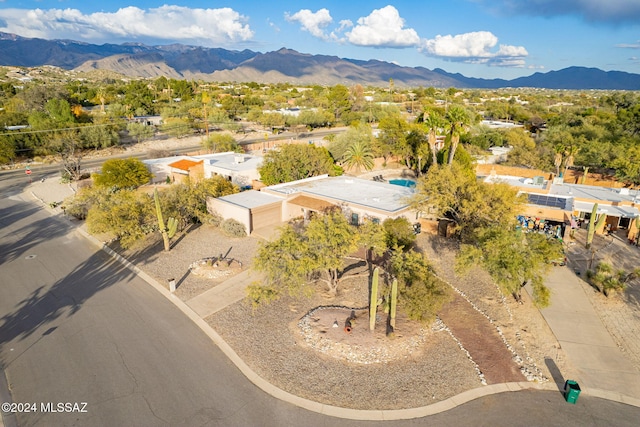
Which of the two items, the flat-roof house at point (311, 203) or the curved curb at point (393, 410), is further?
the flat-roof house at point (311, 203)

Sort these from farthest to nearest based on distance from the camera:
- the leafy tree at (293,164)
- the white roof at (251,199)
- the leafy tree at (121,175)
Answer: the leafy tree at (293,164) < the leafy tree at (121,175) < the white roof at (251,199)

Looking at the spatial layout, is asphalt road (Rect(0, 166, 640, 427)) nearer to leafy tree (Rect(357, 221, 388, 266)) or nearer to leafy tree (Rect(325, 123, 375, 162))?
leafy tree (Rect(357, 221, 388, 266))

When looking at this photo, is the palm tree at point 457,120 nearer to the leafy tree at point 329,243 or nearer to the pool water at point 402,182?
the pool water at point 402,182

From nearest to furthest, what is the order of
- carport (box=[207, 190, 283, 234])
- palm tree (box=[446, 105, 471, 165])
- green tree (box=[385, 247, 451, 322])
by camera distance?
green tree (box=[385, 247, 451, 322]), carport (box=[207, 190, 283, 234]), palm tree (box=[446, 105, 471, 165])

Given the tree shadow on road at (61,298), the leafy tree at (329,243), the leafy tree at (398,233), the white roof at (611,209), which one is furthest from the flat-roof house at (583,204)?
the tree shadow on road at (61,298)

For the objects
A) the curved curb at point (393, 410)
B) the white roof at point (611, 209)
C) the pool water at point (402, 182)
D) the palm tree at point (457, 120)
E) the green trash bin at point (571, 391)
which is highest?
the palm tree at point (457, 120)

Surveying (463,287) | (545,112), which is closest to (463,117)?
(463,287)

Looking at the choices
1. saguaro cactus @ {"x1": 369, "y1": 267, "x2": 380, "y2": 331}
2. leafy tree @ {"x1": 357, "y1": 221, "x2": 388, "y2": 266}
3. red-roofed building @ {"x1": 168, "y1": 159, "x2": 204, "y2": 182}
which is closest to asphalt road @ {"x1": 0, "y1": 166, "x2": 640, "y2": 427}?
saguaro cactus @ {"x1": 369, "y1": 267, "x2": 380, "y2": 331}
